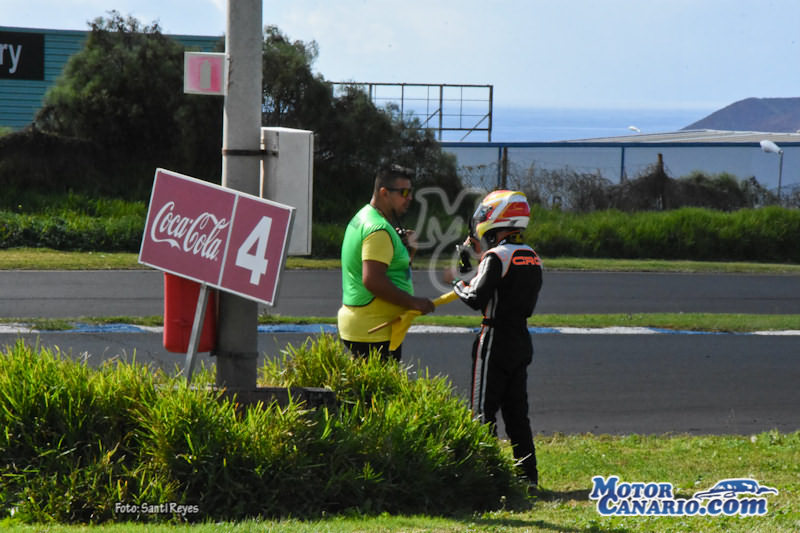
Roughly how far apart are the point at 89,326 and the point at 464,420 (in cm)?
806

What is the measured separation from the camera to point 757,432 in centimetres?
810

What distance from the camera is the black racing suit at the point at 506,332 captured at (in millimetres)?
5758

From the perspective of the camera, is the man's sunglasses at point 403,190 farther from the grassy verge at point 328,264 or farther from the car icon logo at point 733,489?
the grassy verge at point 328,264

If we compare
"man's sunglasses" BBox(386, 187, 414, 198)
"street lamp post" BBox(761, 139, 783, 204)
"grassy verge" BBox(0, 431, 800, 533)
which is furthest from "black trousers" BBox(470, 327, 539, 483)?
"street lamp post" BBox(761, 139, 783, 204)

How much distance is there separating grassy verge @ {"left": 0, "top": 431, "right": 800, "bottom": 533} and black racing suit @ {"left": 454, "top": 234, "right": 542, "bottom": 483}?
508 millimetres

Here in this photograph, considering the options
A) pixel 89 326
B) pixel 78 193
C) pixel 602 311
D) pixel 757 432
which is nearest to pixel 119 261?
pixel 78 193

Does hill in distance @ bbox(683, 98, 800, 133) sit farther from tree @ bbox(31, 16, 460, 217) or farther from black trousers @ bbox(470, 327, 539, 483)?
black trousers @ bbox(470, 327, 539, 483)

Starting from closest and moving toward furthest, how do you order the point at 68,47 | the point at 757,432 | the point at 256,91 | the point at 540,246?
1. the point at 256,91
2. the point at 757,432
3. the point at 540,246
4. the point at 68,47

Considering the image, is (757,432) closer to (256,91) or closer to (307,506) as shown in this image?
(307,506)

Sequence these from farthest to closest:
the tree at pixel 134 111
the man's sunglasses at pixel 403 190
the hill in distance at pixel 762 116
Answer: the hill in distance at pixel 762 116 → the tree at pixel 134 111 → the man's sunglasses at pixel 403 190

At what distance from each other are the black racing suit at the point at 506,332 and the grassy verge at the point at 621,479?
508 millimetres

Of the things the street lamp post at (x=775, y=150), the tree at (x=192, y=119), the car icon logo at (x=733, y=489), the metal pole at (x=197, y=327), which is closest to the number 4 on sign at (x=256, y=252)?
the metal pole at (x=197, y=327)

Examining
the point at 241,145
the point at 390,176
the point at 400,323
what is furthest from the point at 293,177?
the point at 400,323

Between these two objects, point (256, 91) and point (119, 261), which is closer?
point (256, 91)
